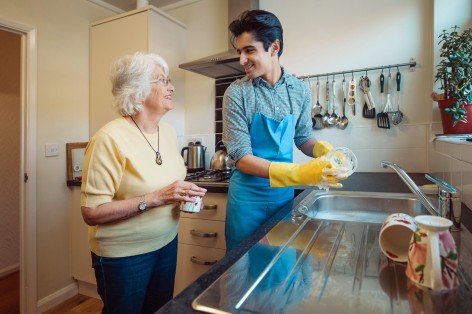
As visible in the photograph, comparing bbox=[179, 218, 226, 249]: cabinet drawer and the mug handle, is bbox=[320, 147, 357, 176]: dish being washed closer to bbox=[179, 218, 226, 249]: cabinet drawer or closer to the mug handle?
the mug handle

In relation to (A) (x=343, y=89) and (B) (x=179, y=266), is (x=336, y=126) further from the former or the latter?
(B) (x=179, y=266)

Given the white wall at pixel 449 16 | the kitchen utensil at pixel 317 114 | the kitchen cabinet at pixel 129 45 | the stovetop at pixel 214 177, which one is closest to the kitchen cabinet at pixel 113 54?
the kitchen cabinet at pixel 129 45

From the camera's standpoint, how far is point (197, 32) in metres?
2.45

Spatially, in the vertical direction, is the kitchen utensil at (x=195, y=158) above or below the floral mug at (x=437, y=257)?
above

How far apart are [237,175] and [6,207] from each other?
97.1 inches

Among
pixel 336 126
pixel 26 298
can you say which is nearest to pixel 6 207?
pixel 26 298

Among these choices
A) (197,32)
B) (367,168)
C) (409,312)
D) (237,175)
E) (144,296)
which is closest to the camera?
(409,312)

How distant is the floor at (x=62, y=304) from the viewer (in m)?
2.01

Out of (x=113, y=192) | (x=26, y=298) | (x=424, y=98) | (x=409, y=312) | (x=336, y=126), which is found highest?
(x=424, y=98)

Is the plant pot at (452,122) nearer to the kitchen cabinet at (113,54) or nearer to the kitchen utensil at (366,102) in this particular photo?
the kitchen utensil at (366,102)

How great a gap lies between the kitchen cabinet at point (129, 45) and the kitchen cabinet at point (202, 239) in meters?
0.95

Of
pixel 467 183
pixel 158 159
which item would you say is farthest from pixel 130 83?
pixel 467 183

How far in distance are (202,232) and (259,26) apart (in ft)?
3.58

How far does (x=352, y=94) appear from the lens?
73.8 inches
